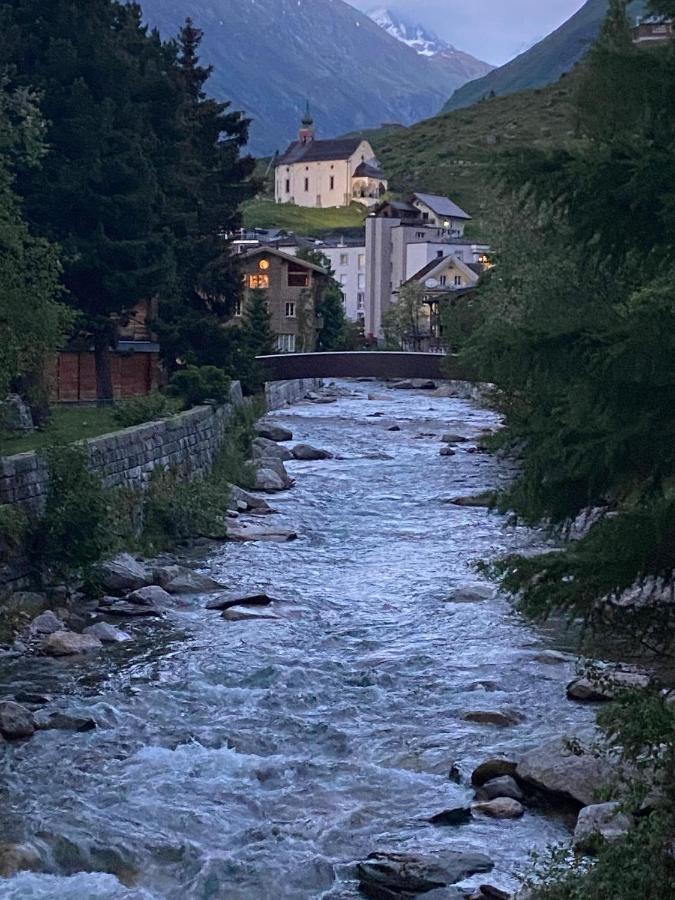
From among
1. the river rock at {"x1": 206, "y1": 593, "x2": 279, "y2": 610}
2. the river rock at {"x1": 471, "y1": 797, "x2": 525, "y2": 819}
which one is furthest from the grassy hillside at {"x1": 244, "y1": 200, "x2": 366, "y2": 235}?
the river rock at {"x1": 471, "y1": 797, "x2": 525, "y2": 819}

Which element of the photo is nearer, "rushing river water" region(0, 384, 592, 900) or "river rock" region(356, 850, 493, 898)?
"river rock" region(356, 850, 493, 898)

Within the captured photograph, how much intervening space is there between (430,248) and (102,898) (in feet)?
308

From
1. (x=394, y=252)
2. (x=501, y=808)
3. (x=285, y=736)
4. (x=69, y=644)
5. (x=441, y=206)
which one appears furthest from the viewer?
(x=441, y=206)

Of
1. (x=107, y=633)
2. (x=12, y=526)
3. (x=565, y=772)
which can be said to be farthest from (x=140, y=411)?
(x=565, y=772)

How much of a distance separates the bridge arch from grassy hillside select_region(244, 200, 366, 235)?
74.8 m

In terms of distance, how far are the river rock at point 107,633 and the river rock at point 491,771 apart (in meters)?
6.85

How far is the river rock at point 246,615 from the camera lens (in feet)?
63.3

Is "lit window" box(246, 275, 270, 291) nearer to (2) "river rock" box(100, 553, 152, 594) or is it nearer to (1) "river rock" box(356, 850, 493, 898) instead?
(2) "river rock" box(100, 553, 152, 594)

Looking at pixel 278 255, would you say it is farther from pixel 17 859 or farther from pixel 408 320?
pixel 17 859

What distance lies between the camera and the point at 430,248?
3991 inches

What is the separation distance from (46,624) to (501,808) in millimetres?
8654

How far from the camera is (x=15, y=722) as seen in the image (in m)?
13.8

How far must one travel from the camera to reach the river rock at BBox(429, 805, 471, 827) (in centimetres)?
1157

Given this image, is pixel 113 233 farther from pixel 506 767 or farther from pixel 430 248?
pixel 430 248
